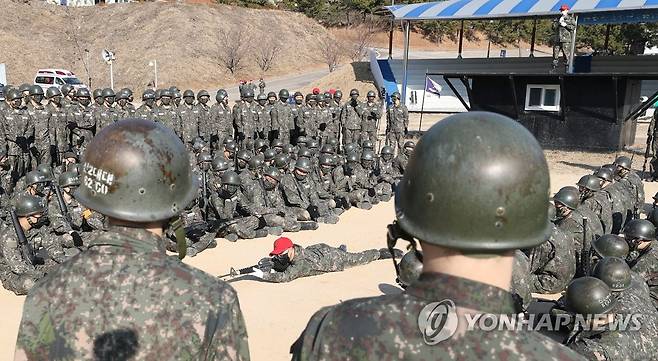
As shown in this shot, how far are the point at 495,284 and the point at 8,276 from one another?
6.89 metres

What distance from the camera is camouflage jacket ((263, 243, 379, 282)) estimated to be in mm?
7441

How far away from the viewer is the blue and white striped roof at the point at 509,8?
63.6ft

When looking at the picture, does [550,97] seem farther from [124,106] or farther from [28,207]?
[28,207]

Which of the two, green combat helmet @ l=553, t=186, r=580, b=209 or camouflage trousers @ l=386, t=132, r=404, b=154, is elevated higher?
green combat helmet @ l=553, t=186, r=580, b=209

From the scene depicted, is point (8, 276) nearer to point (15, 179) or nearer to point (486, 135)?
point (15, 179)

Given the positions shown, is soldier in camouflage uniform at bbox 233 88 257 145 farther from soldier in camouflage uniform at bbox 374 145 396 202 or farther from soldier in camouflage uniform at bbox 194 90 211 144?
soldier in camouflage uniform at bbox 374 145 396 202

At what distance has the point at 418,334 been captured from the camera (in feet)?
5.20

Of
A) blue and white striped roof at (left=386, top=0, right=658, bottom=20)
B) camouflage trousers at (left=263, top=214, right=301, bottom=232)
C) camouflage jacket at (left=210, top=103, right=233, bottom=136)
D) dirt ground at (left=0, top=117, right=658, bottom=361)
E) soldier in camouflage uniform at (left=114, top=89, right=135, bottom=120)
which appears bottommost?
dirt ground at (left=0, top=117, right=658, bottom=361)

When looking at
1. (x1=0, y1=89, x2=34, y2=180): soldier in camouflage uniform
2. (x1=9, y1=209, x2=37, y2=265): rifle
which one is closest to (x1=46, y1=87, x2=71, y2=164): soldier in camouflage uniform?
(x1=0, y1=89, x2=34, y2=180): soldier in camouflage uniform

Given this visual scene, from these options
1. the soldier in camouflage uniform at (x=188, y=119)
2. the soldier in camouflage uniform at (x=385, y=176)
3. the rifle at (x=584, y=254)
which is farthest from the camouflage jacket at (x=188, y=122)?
the rifle at (x=584, y=254)

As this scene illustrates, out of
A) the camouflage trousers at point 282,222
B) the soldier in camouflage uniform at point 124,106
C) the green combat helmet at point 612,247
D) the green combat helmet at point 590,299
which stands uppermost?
the soldier in camouflage uniform at point 124,106

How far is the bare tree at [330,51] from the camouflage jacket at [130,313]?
140 feet

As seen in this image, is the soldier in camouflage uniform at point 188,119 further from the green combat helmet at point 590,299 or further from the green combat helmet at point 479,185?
the green combat helmet at point 479,185

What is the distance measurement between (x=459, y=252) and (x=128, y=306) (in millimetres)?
1190
